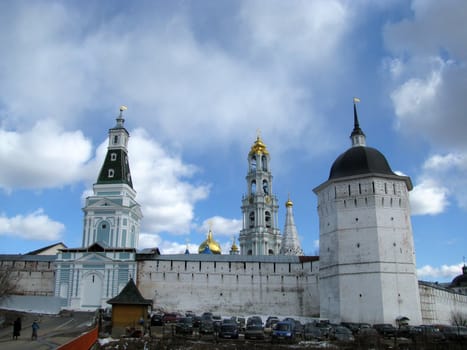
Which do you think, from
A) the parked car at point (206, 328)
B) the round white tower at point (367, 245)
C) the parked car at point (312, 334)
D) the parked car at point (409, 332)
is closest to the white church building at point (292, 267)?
the round white tower at point (367, 245)

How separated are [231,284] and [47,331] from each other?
51.6ft

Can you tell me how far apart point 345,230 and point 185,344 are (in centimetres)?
1663

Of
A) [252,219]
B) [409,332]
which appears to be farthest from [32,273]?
[252,219]

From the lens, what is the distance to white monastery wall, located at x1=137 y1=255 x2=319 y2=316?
3494 centimetres

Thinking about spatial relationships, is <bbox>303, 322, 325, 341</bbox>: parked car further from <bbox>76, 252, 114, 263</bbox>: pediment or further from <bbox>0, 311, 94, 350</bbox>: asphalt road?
<bbox>76, 252, 114, 263</bbox>: pediment

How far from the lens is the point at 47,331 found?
22.2 metres

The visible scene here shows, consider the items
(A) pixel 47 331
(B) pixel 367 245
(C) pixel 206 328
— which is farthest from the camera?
(B) pixel 367 245

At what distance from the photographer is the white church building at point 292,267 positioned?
98.9 feet

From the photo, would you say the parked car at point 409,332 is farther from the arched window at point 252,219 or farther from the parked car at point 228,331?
the arched window at point 252,219

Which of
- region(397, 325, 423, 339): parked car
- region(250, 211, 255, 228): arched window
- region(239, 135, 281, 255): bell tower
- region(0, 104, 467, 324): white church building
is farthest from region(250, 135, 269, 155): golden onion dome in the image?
region(397, 325, 423, 339): parked car

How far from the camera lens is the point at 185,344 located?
17266mm

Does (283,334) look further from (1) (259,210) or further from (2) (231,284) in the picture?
(1) (259,210)

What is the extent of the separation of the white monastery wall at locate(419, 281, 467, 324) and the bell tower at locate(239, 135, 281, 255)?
21686 millimetres

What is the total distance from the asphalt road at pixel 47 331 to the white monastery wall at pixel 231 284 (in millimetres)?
5511
